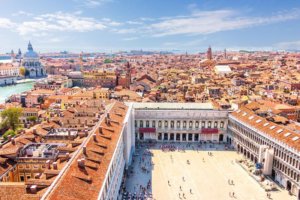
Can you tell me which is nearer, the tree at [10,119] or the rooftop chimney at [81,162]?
the rooftop chimney at [81,162]

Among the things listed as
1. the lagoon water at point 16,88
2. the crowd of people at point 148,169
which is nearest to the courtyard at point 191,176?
the crowd of people at point 148,169

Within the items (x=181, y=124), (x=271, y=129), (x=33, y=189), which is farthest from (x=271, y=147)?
(x=33, y=189)

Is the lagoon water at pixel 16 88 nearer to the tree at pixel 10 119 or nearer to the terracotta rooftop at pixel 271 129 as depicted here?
the tree at pixel 10 119

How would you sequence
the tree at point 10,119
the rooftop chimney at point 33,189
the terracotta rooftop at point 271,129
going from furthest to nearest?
1. the tree at point 10,119
2. the terracotta rooftop at point 271,129
3. the rooftop chimney at point 33,189

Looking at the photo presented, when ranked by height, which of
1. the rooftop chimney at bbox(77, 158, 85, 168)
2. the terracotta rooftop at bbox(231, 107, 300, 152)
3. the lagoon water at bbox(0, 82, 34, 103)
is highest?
the rooftop chimney at bbox(77, 158, 85, 168)

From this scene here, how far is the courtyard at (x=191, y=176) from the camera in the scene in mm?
44062

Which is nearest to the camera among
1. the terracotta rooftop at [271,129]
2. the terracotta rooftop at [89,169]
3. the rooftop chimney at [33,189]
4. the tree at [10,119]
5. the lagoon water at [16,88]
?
the terracotta rooftop at [89,169]

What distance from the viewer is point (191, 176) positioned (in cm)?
A: 5022

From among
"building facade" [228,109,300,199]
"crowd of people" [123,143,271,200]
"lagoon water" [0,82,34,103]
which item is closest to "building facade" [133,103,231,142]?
"crowd of people" [123,143,271,200]

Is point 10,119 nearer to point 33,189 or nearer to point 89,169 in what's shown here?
point 89,169

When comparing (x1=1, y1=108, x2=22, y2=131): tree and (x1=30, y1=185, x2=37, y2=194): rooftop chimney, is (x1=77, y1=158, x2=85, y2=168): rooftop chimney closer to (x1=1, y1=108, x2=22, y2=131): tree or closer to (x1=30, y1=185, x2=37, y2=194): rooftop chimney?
(x1=30, y1=185, x2=37, y2=194): rooftop chimney

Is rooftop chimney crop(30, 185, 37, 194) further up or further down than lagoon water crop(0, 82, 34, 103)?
further up

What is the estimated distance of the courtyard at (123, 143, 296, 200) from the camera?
44.1 m

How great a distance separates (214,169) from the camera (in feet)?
174
